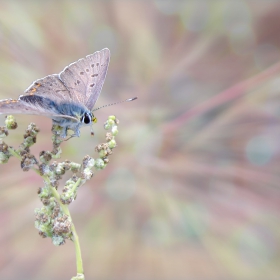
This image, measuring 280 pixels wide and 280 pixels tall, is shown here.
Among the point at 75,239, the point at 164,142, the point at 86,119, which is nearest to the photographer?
the point at 75,239

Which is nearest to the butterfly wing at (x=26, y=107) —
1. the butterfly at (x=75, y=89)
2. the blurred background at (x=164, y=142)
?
the butterfly at (x=75, y=89)

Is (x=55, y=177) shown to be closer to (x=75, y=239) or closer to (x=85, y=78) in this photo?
(x=75, y=239)

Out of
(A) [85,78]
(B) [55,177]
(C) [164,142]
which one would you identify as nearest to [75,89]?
(A) [85,78]

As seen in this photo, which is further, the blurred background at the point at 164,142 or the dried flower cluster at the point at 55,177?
the blurred background at the point at 164,142

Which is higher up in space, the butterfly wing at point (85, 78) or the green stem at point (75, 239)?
the butterfly wing at point (85, 78)

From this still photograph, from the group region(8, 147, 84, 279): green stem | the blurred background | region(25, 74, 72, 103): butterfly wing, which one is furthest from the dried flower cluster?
the blurred background

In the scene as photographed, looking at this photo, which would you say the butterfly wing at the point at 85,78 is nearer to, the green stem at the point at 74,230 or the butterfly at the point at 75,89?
the butterfly at the point at 75,89
